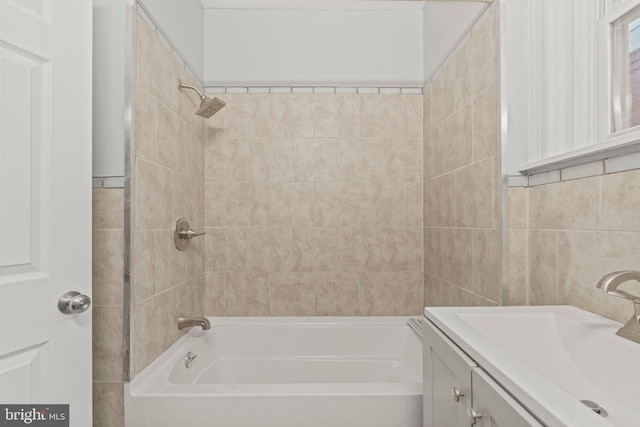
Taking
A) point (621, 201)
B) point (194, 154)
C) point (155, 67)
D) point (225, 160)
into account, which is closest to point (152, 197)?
point (155, 67)

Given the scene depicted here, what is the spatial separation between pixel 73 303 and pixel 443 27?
2.05m

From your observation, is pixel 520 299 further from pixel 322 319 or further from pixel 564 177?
pixel 322 319

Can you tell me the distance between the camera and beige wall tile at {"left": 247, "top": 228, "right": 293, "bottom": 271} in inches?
92.5

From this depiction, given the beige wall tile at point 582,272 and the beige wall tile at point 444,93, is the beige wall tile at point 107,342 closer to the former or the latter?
the beige wall tile at point 582,272

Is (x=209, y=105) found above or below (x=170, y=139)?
above

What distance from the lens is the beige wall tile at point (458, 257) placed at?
1.70m

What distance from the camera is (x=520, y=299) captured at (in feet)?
4.62

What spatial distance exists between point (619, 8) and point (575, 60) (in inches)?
6.5

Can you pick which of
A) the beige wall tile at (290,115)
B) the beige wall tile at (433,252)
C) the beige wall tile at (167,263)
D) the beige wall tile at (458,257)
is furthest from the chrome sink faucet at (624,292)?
the beige wall tile at (290,115)

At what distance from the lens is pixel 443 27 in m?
2.04

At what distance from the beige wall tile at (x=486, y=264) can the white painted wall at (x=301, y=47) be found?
122 cm

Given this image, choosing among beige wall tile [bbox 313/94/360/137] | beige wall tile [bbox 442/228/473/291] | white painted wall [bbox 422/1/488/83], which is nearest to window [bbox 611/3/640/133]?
white painted wall [bbox 422/1/488/83]

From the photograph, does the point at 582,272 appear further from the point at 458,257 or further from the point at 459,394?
the point at 458,257

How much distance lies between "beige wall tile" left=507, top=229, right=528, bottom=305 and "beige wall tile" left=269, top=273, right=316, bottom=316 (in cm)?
122
